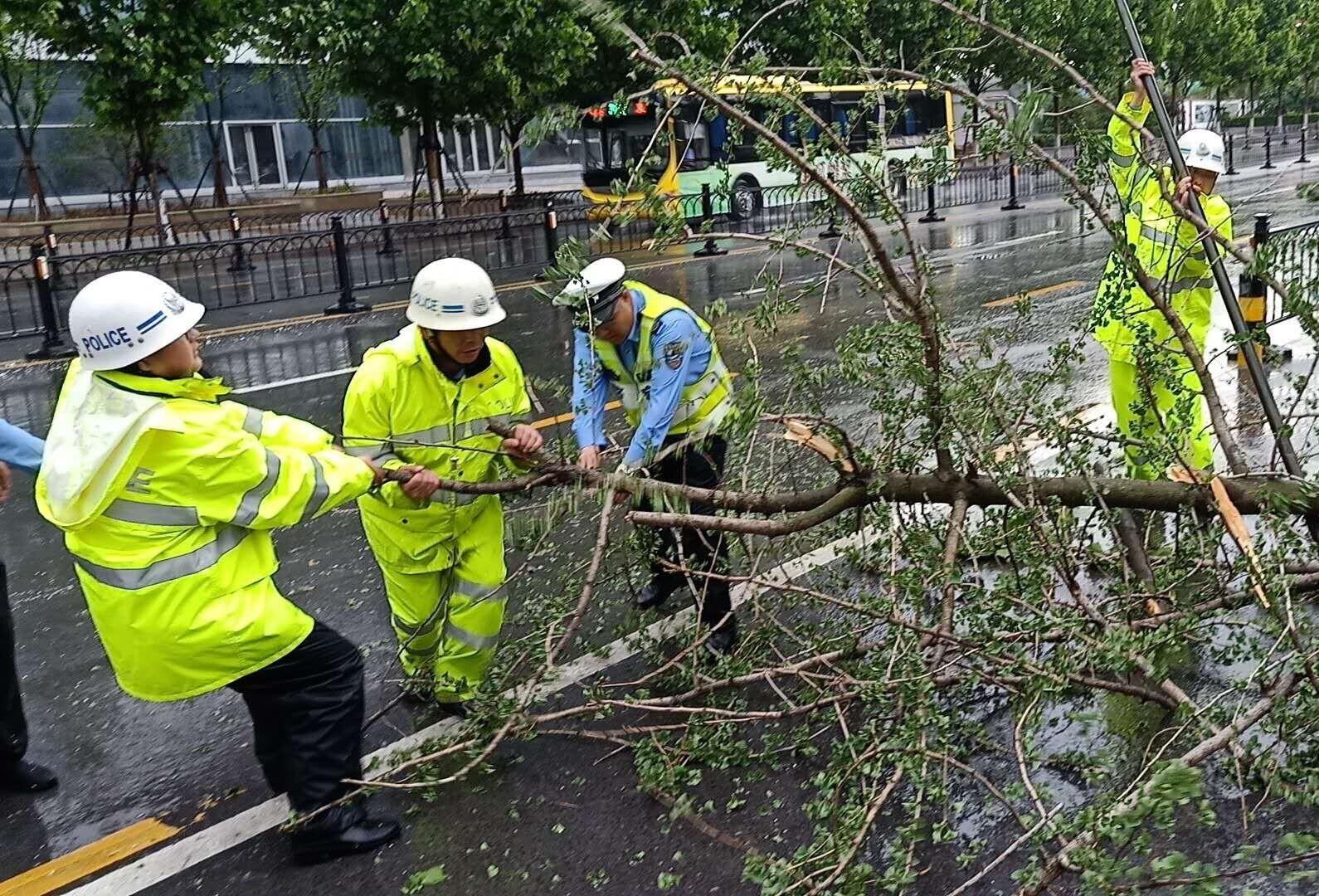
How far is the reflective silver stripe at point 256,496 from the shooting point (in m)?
3.09

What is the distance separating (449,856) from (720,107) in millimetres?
2191

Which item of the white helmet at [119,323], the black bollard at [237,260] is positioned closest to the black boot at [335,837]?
the white helmet at [119,323]

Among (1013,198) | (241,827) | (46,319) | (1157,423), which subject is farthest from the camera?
(1013,198)

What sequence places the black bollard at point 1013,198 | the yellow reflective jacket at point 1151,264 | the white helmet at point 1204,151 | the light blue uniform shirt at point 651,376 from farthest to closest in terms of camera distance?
the black bollard at point 1013,198 < the white helmet at point 1204,151 < the yellow reflective jacket at point 1151,264 < the light blue uniform shirt at point 651,376

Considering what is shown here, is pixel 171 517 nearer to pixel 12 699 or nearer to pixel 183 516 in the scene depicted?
pixel 183 516

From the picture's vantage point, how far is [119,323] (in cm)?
300

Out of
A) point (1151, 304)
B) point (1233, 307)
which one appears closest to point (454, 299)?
point (1233, 307)

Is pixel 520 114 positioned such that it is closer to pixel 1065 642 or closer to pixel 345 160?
pixel 345 160

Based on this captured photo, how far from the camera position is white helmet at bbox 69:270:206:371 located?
9.82 ft

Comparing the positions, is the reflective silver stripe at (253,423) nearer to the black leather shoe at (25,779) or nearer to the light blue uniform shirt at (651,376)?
the light blue uniform shirt at (651,376)

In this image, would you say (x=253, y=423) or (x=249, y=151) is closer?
(x=253, y=423)

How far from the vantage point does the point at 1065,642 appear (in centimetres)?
340

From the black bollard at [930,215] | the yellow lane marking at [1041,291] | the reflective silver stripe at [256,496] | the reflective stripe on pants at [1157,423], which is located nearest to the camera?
the reflective silver stripe at [256,496]

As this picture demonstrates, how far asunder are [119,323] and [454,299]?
1.04m
